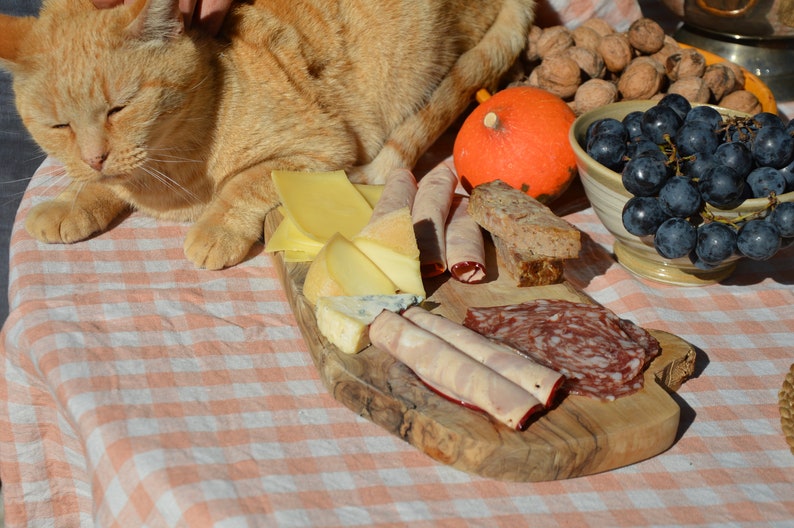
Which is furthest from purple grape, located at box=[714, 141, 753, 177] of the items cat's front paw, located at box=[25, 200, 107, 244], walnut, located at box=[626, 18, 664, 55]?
cat's front paw, located at box=[25, 200, 107, 244]

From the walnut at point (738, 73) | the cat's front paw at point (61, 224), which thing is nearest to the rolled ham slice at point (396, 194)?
the cat's front paw at point (61, 224)

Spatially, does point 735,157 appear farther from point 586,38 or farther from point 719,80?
point 586,38

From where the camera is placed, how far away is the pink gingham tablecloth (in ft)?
3.31

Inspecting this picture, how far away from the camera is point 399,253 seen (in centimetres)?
127

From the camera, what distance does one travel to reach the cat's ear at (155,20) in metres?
1.35

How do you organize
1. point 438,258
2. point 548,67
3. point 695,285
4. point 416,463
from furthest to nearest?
point 548,67
point 695,285
point 438,258
point 416,463

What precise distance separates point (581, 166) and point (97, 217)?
923 mm

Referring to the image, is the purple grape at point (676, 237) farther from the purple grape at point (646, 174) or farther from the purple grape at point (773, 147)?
the purple grape at point (773, 147)

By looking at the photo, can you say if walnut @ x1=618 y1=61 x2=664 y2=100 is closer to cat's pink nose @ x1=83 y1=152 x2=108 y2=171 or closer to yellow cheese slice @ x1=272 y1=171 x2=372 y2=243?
yellow cheese slice @ x1=272 y1=171 x2=372 y2=243

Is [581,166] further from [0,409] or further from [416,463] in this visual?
[0,409]

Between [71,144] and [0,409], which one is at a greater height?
[71,144]

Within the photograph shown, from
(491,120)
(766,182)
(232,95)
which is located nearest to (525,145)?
(491,120)

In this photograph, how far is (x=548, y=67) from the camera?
5.98 ft

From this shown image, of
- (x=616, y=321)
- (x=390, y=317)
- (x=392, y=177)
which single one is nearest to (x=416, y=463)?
(x=390, y=317)
